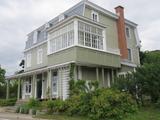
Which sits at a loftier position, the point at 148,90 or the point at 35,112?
the point at 148,90

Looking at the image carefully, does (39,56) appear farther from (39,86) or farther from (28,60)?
(39,86)

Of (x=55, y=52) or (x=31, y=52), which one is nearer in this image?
(x=55, y=52)

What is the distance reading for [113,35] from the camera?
2452 centimetres

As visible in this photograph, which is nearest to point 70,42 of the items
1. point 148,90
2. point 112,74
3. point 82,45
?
point 82,45

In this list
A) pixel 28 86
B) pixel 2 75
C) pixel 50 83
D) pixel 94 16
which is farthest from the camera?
pixel 2 75

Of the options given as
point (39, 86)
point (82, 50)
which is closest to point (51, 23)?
Answer: point (39, 86)

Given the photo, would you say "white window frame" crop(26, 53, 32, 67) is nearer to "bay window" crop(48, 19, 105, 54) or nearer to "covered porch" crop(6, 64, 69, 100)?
"covered porch" crop(6, 64, 69, 100)

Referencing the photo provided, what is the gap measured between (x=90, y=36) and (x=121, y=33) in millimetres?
7978

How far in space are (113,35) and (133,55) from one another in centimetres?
466

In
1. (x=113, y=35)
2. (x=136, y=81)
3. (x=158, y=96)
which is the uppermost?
(x=113, y=35)

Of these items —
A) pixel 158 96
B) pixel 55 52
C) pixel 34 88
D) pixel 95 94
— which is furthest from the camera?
pixel 34 88

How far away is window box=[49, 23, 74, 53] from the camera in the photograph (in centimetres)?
1795

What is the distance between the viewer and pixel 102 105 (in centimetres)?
1141

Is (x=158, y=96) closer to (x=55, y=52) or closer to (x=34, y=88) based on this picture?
(x=55, y=52)
